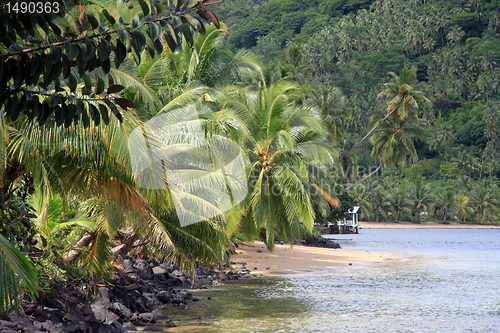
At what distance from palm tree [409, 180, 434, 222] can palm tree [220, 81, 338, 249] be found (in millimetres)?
64106

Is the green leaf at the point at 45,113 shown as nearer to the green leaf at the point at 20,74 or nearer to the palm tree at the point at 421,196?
the green leaf at the point at 20,74

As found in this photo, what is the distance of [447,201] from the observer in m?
75.7

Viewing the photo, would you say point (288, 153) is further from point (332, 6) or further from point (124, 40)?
point (332, 6)

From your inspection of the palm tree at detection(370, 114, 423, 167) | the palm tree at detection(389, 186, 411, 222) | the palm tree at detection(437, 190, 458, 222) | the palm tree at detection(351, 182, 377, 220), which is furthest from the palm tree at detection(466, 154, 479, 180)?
the palm tree at detection(370, 114, 423, 167)

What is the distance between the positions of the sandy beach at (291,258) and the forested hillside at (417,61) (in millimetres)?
43467

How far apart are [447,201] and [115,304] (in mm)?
73807

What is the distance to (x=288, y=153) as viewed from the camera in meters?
14.6

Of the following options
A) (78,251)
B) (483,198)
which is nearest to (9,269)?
(78,251)

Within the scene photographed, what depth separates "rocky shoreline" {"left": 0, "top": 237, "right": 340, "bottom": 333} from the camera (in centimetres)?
777

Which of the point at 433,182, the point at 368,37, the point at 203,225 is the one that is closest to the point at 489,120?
the point at 433,182

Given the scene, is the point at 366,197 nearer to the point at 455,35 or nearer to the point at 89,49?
the point at 455,35

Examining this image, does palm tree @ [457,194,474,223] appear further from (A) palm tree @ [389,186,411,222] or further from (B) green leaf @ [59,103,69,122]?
(B) green leaf @ [59,103,69,122]

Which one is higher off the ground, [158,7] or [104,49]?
[158,7]

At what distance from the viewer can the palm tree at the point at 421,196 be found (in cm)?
7512
